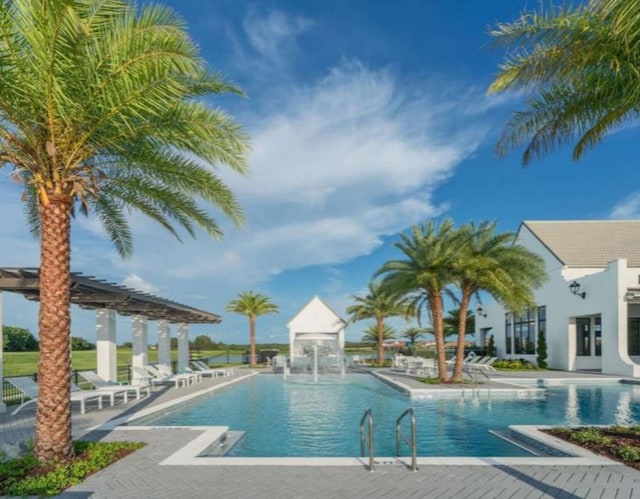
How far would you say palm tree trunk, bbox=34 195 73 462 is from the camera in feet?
23.1

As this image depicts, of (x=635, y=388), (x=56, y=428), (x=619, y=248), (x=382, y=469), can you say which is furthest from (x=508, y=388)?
(x=619, y=248)

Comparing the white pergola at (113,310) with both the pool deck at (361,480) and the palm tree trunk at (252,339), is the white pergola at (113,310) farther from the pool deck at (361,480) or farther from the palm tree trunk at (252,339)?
the pool deck at (361,480)

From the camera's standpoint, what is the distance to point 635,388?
19469 millimetres

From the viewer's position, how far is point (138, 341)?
71.5 feet

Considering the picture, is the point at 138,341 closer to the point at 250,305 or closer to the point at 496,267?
the point at 250,305

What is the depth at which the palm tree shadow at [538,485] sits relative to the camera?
580 centimetres

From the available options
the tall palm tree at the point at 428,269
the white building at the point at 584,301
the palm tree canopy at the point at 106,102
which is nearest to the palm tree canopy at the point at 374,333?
the white building at the point at 584,301

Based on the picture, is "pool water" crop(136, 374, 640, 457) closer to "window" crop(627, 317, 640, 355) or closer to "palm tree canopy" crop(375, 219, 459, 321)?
"palm tree canopy" crop(375, 219, 459, 321)

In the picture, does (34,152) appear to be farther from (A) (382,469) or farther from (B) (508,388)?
(B) (508,388)

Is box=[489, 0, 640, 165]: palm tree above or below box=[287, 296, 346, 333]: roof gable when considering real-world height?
above

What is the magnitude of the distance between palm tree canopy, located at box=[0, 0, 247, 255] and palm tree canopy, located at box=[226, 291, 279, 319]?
26.9 meters

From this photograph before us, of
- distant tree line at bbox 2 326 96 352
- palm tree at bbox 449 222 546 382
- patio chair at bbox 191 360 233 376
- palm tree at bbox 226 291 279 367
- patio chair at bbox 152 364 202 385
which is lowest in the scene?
distant tree line at bbox 2 326 96 352

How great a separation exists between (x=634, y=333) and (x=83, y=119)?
29.6 metres

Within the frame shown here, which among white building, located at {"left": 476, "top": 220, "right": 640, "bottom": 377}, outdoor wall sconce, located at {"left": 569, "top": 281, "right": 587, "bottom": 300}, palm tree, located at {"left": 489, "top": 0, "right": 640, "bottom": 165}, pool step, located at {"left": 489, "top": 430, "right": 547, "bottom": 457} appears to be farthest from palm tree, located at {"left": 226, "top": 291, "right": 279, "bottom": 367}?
palm tree, located at {"left": 489, "top": 0, "right": 640, "bottom": 165}
